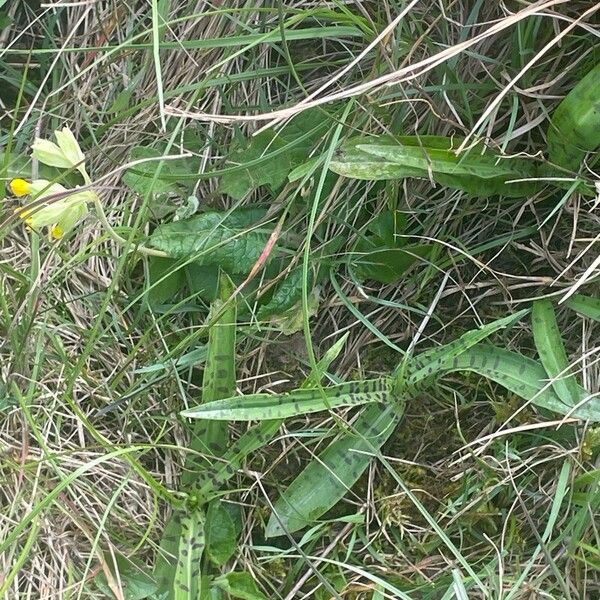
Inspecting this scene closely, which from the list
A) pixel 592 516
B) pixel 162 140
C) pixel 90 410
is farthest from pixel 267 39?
pixel 592 516

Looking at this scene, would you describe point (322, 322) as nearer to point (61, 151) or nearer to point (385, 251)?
point (385, 251)

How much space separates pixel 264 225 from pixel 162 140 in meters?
0.22

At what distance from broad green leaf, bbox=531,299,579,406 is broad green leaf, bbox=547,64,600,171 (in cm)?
21

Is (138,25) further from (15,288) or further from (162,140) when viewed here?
(15,288)

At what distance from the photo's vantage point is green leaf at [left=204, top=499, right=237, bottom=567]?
3.54 feet

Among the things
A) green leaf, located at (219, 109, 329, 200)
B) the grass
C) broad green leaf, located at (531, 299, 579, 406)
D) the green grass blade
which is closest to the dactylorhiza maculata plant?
the grass

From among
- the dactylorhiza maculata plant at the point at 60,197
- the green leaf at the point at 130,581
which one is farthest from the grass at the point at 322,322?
the dactylorhiza maculata plant at the point at 60,197

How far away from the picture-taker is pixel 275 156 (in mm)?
1089

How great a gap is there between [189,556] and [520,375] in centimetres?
54

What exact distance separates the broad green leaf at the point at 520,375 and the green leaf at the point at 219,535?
395mm

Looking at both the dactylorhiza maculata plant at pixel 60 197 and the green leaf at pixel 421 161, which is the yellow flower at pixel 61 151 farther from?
the green leaf at pixel 421 161

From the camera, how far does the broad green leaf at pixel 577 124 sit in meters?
0.95

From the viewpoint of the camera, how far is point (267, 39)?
1035 millimetres

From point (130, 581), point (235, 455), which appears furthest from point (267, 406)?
point (130, 581)
